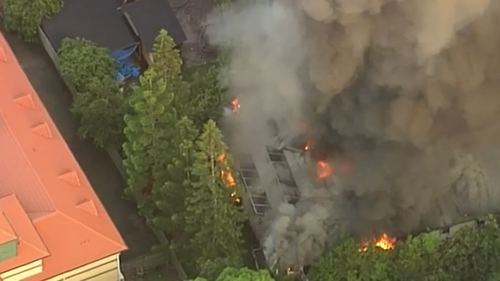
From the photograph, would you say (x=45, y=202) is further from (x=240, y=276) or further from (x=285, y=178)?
(x=285, y=178)

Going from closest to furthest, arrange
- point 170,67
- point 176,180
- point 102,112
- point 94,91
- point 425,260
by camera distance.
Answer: point 425,260 < point 176,180 < point 170,67 < point 102,112 < point 94,91

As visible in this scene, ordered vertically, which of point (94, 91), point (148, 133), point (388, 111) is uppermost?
point (94, 91)

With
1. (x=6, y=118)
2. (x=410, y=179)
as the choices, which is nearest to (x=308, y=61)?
(x=410, y=179)

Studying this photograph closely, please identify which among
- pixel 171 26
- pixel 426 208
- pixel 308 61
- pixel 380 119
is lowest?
pixel 426 208

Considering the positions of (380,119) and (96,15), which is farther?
(96,15)

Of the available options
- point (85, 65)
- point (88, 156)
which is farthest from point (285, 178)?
point (85, 65)

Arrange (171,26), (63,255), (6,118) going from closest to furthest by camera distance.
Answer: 1. (63,255)
2. (6,118)
3. (171,26)

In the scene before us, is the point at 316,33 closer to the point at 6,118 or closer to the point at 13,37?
the point at 6,118

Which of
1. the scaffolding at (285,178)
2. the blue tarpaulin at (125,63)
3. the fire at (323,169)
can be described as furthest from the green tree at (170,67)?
the blue tarpaulin at (125,63)
